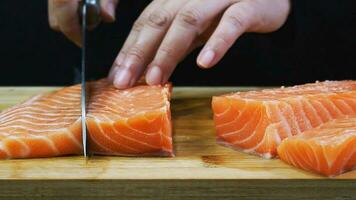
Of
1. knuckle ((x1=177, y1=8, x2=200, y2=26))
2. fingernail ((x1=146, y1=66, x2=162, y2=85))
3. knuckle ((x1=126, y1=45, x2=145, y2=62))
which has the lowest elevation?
fingernail ((x1=146, y1=66, x2=162, y2=85))

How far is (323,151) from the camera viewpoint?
6.16 feet

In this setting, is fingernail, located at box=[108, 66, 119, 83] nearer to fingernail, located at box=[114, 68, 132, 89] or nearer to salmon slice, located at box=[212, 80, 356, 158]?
fingernail, located at box=[114, 68, 132, 89]

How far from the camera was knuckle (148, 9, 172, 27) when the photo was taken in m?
2.71

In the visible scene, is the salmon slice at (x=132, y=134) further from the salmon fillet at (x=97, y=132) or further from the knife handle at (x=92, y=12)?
the knife handle at (x=92, y=12)

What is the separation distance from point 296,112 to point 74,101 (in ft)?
3.35

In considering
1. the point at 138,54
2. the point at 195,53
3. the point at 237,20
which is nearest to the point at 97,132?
the point at 138,54

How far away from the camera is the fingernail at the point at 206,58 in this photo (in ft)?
8.07

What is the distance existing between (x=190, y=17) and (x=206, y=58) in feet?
0.88

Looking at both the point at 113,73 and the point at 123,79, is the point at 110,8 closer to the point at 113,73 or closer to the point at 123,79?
the point at 113,73

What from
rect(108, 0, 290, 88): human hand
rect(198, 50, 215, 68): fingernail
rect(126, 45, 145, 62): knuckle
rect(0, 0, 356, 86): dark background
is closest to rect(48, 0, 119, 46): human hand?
rect(108, 0, 290, 88): human hand

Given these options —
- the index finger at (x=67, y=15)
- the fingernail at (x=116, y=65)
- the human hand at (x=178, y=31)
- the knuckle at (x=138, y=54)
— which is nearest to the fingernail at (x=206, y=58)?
the human hand at (x=178, y=31)
